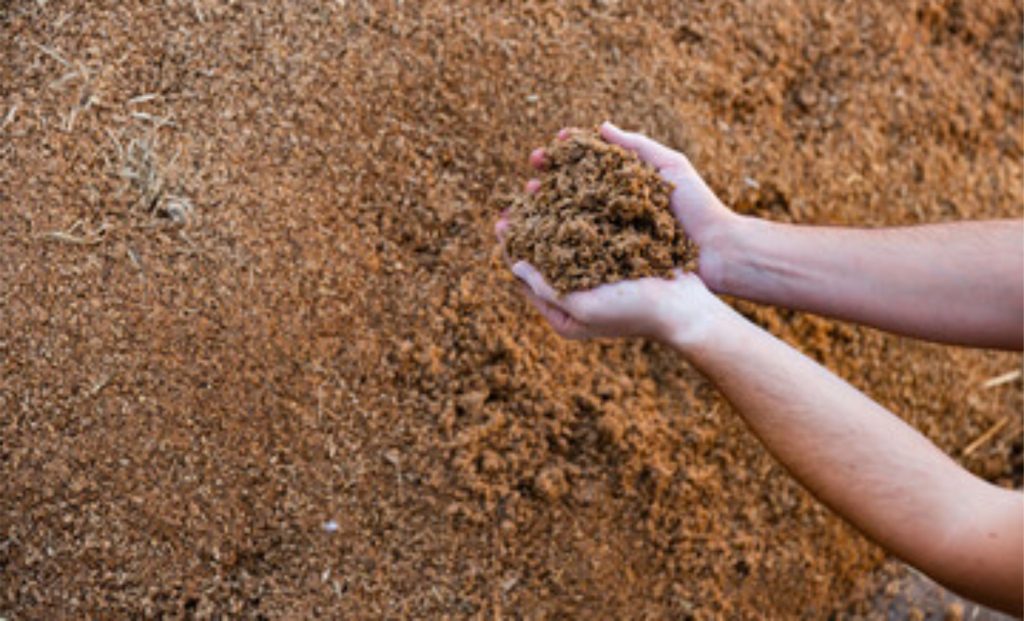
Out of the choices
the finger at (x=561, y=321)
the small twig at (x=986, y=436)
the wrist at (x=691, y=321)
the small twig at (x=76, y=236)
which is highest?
the wrist at (x=691, y=321)

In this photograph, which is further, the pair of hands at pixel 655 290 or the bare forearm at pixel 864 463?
the pair of hands at pixel 655 290

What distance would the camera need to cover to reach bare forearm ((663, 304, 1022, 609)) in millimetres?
1447

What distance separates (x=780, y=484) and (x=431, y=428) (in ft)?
2.35

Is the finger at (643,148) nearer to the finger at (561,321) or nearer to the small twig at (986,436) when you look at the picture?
the finger at (561,321)

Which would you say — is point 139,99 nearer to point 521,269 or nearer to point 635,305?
point 521,269

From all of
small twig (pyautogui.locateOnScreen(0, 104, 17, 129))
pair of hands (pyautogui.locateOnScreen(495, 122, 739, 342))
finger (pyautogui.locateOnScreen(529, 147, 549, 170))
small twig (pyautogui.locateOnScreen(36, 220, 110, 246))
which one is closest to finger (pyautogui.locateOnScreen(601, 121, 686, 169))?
pair of hands (pyautogui.locateOnScreen(495, 122, 739, 342))

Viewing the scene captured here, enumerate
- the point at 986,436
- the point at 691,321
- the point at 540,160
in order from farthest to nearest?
the point at 986,436 → the point at 540,160 → the point at 691,321

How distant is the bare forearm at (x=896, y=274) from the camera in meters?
1.68

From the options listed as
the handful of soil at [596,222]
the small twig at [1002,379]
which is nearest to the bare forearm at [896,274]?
the handful of soil at [596,222]

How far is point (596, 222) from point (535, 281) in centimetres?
13

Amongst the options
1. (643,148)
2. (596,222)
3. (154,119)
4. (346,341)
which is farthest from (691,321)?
(154,119)

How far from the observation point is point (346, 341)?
1910mm

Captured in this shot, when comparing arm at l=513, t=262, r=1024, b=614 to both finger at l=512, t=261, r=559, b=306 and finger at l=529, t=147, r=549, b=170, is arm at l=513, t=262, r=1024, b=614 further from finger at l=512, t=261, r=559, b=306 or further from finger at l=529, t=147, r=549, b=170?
finger at l=529, t=147, r=549, b=170

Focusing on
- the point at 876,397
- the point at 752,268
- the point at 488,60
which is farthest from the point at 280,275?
the point at 876,397
